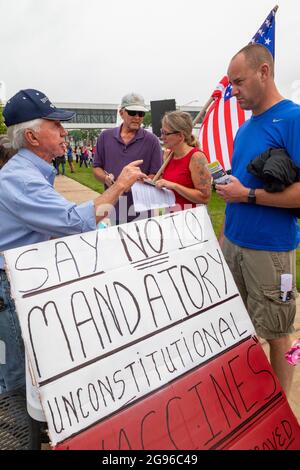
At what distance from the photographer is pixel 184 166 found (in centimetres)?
270

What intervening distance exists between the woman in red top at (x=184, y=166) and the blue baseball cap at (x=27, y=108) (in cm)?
109

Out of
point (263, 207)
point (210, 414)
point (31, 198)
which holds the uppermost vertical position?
point (31, 198)

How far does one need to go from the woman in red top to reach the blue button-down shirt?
1195 mm

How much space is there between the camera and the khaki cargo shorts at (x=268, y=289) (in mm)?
1909

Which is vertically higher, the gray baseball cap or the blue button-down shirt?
the gray baseball cap

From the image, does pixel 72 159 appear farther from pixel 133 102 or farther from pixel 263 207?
pixel 263 207

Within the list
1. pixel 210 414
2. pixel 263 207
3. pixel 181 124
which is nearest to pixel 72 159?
pixel 181 124

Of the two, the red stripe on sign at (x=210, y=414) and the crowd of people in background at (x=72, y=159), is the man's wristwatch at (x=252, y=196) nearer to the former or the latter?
the red stripe on sign at (x=210, y=414)

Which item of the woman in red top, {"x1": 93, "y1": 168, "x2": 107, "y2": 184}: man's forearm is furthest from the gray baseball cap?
{"x1": 93, "y1": 168, "x2": 107, "y2": 184}: man's forearm

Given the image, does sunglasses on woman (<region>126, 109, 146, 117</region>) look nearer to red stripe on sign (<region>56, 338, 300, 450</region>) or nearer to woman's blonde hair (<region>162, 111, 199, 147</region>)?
woman's blonde hair (<region>162, 111, 199, 147</region>)

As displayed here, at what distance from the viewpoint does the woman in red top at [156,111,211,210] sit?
2.65 metres

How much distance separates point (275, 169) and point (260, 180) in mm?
207

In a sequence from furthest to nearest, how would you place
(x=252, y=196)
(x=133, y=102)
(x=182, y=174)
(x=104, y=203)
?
(x=133, y=102) < (x=182, y=174) < (x=252, y=196) < (x=104, y=203)

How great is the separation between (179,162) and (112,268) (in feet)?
5.19
